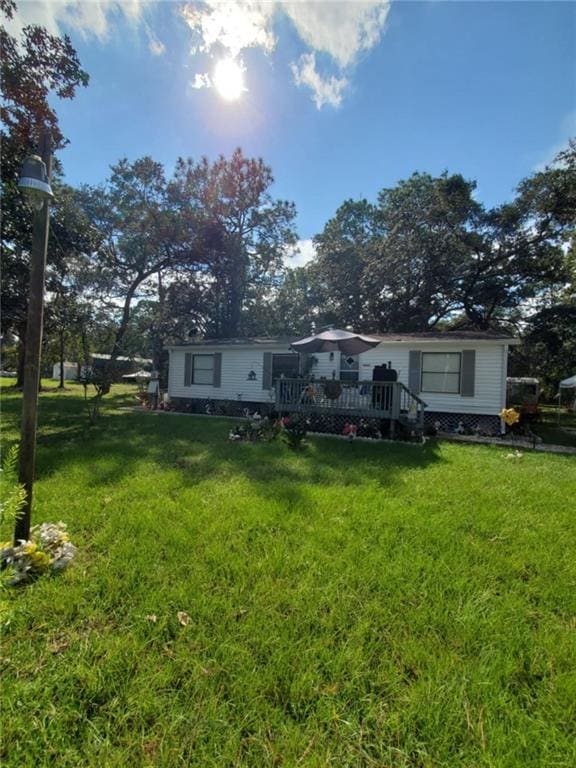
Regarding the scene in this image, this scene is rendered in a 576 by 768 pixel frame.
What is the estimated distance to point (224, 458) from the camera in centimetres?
604

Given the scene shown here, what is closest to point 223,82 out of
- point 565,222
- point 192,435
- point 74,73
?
point 74,73

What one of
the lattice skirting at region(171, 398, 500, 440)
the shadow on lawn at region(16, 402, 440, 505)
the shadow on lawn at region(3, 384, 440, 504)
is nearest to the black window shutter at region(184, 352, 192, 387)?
the lattice skirting at region(171, 398, 500, 440)

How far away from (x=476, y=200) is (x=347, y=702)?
18972 millimetres

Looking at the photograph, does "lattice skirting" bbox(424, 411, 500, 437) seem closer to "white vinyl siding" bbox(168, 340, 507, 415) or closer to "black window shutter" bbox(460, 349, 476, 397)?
"white vinyl siding" bbox(168, 340, 507, 415)

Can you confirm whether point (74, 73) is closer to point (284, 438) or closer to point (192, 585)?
point (284, 438)

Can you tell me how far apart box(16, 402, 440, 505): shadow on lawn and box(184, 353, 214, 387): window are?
17.7 feet

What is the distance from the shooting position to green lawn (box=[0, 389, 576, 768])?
4.86 feet

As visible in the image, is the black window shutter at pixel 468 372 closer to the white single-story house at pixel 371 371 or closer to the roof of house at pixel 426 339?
the white single-story house at pixel 371 371

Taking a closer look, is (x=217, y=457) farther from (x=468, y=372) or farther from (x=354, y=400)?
(x=468, y=372)

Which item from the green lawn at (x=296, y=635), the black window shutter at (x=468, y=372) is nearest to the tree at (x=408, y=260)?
the black window shutter at (x=468, y=372)

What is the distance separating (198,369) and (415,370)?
8422 millimetres

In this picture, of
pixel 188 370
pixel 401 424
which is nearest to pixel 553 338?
pixel 401 424

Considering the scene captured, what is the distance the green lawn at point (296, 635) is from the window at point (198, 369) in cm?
1007

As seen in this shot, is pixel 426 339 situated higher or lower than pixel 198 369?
higher
